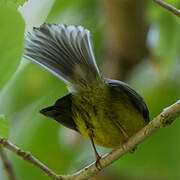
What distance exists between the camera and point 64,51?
0.92 meters

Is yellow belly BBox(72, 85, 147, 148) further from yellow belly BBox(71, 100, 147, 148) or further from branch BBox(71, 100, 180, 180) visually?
branch BBox(71, 100, 180, 180)

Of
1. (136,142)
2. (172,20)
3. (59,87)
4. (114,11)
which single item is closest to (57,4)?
(114,11)

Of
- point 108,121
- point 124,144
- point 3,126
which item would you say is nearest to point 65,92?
point 108,121

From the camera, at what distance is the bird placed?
889mm

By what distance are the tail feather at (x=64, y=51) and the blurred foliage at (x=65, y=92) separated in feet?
2.28

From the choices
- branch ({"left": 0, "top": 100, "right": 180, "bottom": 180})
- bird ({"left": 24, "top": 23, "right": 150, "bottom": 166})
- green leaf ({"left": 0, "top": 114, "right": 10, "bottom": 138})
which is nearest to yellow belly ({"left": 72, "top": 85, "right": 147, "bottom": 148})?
bird ({"left": 24, "top": 23, "right": 150, "bottom": 166})

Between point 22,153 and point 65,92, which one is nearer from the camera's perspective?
point 22,153

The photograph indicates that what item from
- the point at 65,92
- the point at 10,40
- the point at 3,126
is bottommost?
the point at 65,92

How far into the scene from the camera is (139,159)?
1.77 meters

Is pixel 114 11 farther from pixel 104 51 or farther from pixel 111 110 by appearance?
pixel 111 110

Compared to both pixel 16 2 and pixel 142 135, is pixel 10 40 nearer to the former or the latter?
pixel 16 2

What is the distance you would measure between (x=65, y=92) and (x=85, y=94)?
0.83m

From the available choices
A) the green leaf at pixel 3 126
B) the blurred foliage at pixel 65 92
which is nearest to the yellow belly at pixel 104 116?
the green leaf at pixel 3 126

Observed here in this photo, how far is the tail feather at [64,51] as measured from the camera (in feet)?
2.75
